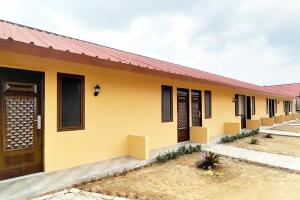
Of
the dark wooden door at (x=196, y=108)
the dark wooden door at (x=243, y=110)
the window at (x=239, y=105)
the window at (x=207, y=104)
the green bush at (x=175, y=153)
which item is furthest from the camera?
the dark wooden door at (x=243, y=110)

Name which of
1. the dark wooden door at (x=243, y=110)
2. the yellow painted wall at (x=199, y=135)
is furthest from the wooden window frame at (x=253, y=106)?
the yellow painted wall at (x=199, y=135)

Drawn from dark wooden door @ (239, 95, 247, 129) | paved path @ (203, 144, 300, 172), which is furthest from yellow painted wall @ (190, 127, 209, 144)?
dark wooden door @ (239, 95, 247, 129)

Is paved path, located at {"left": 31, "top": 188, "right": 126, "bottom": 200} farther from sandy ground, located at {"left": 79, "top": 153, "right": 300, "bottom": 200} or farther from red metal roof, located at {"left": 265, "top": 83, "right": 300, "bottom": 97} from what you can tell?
red metal roof, located at {"left": 265, "top": 83, "right": 300, "bottom": 97}

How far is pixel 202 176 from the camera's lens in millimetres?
5469

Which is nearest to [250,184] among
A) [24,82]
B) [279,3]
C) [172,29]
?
[24,82]

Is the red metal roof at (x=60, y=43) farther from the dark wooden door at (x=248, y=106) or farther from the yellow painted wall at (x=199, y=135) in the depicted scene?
the dark wooden door at (x=248, y=106)

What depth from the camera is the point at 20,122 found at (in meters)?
4.86

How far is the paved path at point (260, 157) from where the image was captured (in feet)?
21.2

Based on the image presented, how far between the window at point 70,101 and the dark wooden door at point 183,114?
4.48 m

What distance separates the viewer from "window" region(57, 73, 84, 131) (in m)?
5.41

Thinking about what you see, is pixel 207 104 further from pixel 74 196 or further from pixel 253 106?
pixel 74 196

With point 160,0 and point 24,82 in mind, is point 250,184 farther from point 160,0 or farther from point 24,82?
point 160,0

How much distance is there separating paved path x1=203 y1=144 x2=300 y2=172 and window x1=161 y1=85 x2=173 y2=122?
69.9 inches

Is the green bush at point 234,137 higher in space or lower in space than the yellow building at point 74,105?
lower
